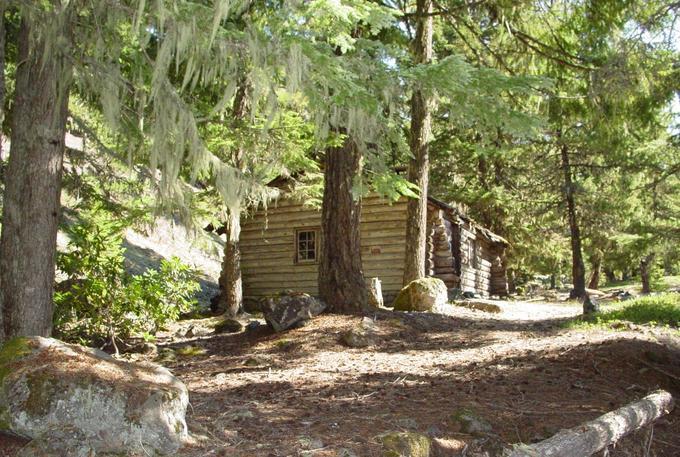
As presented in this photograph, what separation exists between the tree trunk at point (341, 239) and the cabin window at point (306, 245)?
26.1 feet

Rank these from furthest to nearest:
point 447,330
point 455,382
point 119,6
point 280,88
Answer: point 447,330, point 280,88, point 455,382, point 119,6

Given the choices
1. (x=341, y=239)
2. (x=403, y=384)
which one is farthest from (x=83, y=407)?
(x=341, y=239)

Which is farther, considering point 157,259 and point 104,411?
point 157,259

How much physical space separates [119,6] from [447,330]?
25.1 feet

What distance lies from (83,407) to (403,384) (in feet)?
12.1

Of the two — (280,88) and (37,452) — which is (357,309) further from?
(37,452)

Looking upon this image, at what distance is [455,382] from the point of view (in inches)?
261

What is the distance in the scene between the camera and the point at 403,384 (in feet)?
21.3

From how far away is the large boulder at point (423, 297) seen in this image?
1311 cm

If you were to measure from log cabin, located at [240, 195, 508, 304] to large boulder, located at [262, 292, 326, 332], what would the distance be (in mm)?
7541

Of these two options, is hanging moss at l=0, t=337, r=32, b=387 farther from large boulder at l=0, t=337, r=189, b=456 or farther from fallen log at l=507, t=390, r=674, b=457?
fallen log at l=507, t=390, r=674, b=457

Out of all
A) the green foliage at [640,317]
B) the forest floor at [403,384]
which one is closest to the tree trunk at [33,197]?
the forest floor at [403,384]

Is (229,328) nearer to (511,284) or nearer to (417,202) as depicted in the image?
(417,202)

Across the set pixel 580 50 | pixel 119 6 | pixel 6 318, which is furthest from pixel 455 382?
pixel 580 50
